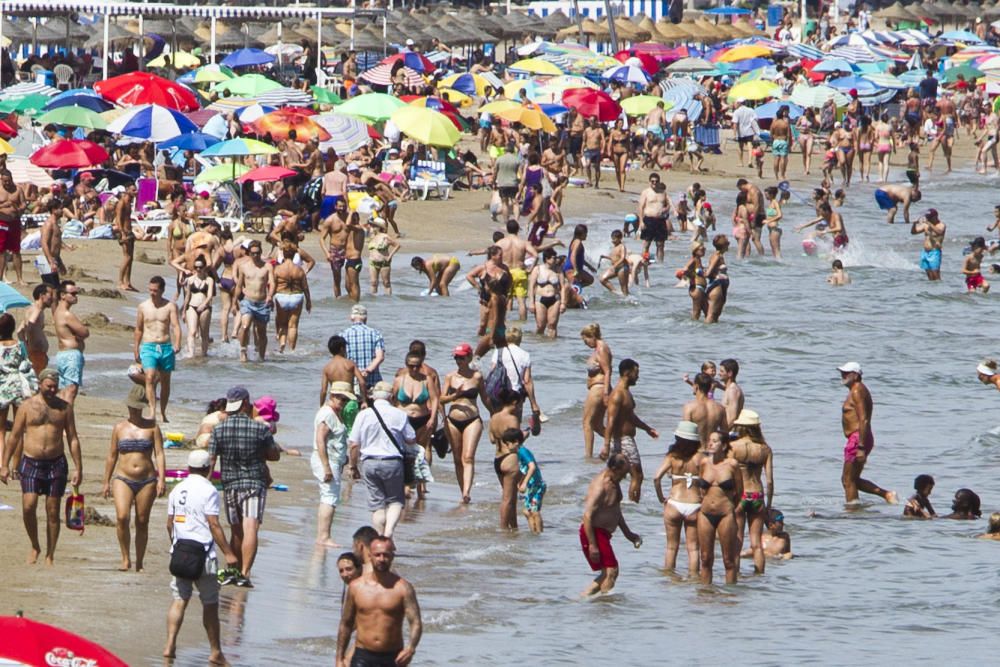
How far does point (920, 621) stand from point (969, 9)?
5901 cm

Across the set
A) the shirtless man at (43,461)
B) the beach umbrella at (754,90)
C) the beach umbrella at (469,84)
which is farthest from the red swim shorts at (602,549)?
the beach umbrella at (469,84)

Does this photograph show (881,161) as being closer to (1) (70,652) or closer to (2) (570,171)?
(2) (570,171)

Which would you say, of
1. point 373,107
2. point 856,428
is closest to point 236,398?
point 856,428

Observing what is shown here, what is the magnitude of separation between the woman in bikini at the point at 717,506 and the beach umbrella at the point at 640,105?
86.1 ft

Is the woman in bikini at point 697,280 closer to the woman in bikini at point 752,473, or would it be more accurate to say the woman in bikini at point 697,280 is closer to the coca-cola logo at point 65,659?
the woman in bikini at point 752,473

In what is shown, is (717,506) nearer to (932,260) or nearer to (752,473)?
(752,473)

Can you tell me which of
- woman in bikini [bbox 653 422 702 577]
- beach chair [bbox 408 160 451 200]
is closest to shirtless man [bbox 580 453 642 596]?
woman in bikini [bbox 653 422 702 577]

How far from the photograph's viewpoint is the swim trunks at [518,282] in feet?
65.5

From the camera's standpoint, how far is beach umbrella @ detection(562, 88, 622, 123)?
1315 inches

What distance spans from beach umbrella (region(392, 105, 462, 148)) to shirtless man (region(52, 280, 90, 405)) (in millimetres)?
14309

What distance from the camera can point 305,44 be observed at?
4638cm

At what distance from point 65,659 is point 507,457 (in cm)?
668

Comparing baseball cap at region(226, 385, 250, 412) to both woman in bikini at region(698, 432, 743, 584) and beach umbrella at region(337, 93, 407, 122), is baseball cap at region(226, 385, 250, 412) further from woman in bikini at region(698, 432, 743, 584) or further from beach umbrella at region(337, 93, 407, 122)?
beach umbrella at region(337, 93, 407, 122)

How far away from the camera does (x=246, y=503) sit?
33.4 feet
